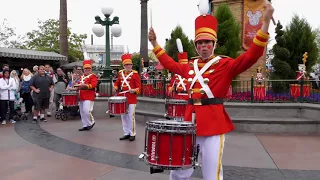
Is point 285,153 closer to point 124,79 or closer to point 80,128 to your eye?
point 124,79

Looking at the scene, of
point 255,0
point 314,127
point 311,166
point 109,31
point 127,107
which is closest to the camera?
point 311,166

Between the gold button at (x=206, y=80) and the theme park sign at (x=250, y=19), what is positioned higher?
the theme park sign at (x=250, y=19)

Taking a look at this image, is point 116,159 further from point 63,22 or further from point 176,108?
point 63,22

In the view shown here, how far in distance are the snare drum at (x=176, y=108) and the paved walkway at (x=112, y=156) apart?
41.2 inches

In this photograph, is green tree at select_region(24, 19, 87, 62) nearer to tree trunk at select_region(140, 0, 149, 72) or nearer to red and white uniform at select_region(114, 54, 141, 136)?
tree trunk at select_region(140, 0, 149, 72)

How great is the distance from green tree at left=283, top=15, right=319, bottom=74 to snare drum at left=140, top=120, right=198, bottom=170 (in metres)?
9.61

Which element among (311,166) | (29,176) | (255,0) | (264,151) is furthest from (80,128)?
(255,0)

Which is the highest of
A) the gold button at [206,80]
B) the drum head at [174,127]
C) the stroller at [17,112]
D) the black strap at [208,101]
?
the gold button at [206,80]

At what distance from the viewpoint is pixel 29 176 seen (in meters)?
5.25

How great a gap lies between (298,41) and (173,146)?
10337 mm

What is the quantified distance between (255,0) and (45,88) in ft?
27.3

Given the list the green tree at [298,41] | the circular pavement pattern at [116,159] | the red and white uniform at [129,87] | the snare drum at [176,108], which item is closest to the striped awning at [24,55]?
the circular pavement pattern at [116,159]

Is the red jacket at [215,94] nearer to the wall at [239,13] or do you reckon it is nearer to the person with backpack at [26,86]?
the wall at [239,13]

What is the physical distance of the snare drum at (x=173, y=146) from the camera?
3.13 meters
